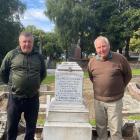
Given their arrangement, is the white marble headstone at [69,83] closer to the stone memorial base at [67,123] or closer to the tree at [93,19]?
the stone memorial base at [67,123]

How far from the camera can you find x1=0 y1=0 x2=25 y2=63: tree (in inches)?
1618

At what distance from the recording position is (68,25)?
49094mm

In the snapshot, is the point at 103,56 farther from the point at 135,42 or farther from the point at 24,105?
the point at 135,42

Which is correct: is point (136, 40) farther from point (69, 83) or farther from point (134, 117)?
point (69, 83)

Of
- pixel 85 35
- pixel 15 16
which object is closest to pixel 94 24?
pixel 85 35

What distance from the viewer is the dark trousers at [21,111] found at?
24.2ft

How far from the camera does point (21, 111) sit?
7.50 metres

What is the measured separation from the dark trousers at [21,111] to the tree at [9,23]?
3392cm

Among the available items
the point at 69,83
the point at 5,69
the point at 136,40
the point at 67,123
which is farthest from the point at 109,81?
the point at 136,40

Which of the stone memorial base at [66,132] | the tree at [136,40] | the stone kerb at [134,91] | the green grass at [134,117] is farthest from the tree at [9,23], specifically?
the stone memorial base at [66,132]

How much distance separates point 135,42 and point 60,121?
139ft

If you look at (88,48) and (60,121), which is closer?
(60,121)

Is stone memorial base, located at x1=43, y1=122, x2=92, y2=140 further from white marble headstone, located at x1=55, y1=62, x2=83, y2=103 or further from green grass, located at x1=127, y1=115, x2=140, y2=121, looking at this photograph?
green grass, located at x1=127, y1=115, x2=140, y2=121

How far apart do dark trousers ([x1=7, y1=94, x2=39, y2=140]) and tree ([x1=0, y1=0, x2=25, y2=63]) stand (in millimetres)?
33922
